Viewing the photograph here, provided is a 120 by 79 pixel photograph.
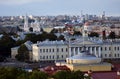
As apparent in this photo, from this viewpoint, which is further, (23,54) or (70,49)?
(23,54)

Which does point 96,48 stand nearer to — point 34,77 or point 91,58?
point 91,58

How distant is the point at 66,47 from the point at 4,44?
1110cm

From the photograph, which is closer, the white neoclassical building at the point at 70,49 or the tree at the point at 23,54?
the white neoclassical building at the point at 70,49

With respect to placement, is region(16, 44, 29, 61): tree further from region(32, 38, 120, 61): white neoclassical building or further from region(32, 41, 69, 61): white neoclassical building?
region(32, 41, 69, 61): white neoclassical building

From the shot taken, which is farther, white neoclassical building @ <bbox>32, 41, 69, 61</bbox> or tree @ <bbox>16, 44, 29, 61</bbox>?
tree @ <bbox>16, 44, 29, 61</bbox>

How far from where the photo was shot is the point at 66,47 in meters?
67.5

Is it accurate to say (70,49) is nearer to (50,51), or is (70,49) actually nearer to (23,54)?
(50,51)

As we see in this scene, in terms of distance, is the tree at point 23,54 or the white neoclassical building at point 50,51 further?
the tree at point 23,54

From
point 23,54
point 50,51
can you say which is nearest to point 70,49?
point 50,51

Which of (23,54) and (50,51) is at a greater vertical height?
(50,51)

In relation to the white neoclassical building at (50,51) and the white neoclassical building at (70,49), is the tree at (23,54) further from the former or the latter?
the white neoclassical building at (50,51)

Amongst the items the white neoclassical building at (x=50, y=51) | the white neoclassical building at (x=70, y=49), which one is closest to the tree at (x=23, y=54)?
the white neoclassical building at (x=70, y=49)

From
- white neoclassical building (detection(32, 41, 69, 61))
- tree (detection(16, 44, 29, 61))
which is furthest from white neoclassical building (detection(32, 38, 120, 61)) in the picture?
tree (detection(16, 44, 29, 61))

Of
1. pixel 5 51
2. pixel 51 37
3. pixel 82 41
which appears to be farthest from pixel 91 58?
pixel 51 37
